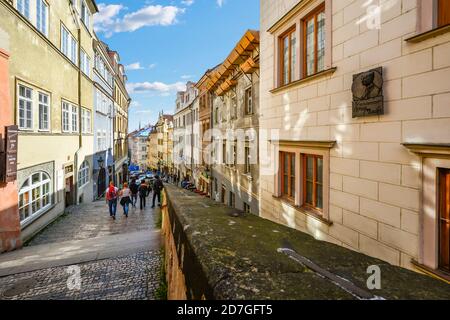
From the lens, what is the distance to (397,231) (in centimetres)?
450

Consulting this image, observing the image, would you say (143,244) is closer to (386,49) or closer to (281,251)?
(281,251)

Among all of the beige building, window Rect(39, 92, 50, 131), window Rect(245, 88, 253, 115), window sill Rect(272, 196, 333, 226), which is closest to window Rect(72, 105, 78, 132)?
window Rect(39, 92, 50, 131)

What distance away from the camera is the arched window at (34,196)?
1055 centimetres

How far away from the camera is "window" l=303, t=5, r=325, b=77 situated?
6559mm

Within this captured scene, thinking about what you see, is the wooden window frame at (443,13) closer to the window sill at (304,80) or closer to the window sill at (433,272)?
the window sill at (304,80)

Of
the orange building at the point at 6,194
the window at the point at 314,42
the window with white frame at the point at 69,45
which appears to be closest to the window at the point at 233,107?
the window with white frame at the point at 69,45

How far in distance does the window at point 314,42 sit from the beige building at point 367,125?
24mm

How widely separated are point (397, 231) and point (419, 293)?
128 inches

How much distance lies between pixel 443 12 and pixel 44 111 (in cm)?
1407

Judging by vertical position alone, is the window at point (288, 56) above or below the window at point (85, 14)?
below

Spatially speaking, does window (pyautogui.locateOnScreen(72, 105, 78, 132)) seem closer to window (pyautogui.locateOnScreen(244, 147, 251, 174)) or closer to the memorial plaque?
the memorial plaque

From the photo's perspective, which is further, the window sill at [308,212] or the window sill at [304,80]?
the window sill at [308,212]

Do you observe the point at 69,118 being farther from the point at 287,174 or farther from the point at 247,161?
the point at 287,174

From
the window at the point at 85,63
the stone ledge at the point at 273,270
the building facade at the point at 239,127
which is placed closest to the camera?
the stone ledge at the point at 273,270
